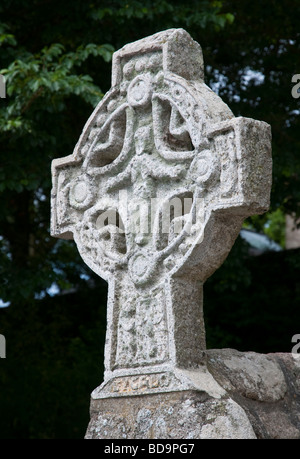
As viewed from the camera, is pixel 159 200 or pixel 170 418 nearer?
pixel 170 418

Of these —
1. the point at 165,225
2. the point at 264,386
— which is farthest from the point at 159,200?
the point at 264,386

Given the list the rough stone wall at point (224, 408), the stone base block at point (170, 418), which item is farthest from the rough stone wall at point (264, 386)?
the stone base block at point (170, 418)

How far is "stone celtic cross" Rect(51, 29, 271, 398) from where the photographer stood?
3.49 meters

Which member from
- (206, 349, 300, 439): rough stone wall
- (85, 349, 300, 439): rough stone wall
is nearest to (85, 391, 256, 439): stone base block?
(85, 349, 300, 439): rough stone wall

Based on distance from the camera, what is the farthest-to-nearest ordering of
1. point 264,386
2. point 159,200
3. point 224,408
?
point 159,200, point 264,386, point 224,408

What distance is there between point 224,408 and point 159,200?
1.07m

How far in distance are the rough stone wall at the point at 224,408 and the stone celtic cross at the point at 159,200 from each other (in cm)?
7

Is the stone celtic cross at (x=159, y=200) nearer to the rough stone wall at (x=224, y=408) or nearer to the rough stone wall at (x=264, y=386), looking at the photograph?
the rough stone wall at (x=224, y=408)

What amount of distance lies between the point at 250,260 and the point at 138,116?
507 centimetres

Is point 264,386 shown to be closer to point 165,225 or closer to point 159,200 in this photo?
point 165,225

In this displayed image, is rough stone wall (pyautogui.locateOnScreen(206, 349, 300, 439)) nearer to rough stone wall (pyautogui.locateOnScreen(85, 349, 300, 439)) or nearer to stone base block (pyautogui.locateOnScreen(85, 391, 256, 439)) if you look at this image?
rough stone wall (pyautogui.locateOnScreen(85, 349, 300, 439))

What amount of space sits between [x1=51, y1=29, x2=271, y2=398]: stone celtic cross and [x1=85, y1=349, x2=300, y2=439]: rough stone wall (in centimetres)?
7

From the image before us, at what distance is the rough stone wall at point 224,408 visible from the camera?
3303 mm

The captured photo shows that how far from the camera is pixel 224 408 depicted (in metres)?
3.31
